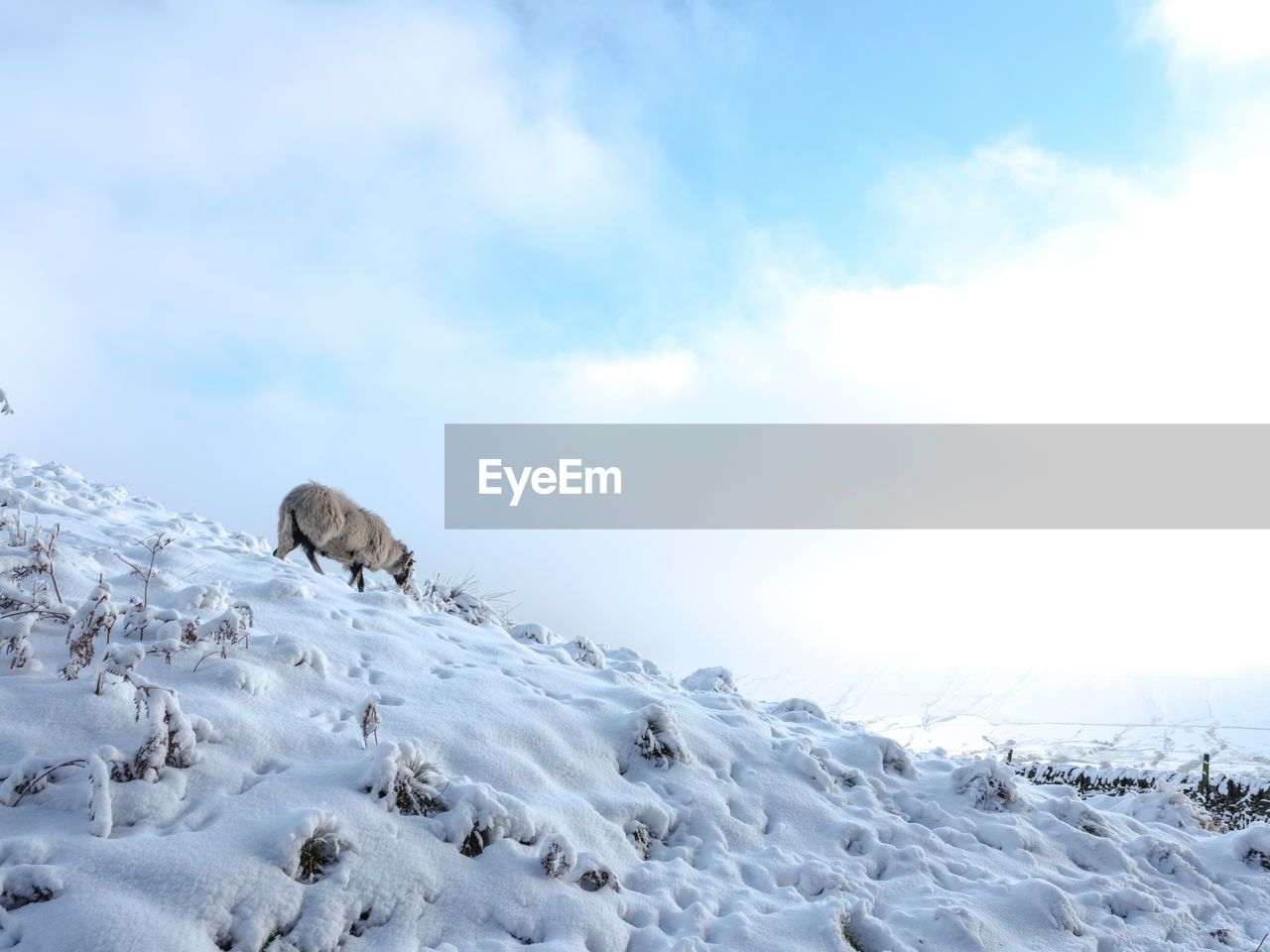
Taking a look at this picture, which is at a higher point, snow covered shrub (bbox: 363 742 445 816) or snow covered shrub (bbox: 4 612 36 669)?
snow covered shrub (bbox: 4 612 36 669)

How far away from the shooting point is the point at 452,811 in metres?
3.77

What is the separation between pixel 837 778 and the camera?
233 inches

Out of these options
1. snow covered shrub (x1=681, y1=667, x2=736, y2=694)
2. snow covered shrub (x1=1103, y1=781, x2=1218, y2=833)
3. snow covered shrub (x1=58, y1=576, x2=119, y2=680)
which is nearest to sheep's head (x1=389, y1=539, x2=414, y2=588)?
snow covered shrub (x1=681, y1=667, x2=736, y2=694)

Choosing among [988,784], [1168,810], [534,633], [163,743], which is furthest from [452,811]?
A: [1168,810]

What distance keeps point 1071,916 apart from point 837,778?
1783 millimetres

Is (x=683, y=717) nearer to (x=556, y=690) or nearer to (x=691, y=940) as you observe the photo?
(x=556, y=690)

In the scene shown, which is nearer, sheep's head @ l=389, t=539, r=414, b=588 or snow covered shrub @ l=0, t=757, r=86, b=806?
snow covered shrub @ l=0, t=757, r=86, b=806

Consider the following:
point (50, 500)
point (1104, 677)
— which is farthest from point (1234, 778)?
point (1104, 677)

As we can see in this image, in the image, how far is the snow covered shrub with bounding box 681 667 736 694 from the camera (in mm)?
8039

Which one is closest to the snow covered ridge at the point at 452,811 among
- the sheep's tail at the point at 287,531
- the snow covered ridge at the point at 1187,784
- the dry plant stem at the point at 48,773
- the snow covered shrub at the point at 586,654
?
the dry plant stem at the point at 48,773

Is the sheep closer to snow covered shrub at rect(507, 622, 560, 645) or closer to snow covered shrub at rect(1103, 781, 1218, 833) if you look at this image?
snow covered shrub at rect(507, 622, 560, 645)

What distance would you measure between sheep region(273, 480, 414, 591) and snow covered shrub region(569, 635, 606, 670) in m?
3.60

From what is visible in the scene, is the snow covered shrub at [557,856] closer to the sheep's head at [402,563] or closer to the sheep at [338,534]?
the sheep at [338,534]

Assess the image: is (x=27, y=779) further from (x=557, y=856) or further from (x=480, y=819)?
(x=557, y=856)
